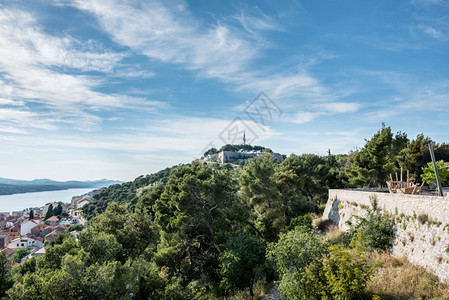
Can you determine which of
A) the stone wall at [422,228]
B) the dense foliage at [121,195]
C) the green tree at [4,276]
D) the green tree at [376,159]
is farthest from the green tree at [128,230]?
the dense foliage at [121,195]

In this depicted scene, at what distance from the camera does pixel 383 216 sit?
11.8m

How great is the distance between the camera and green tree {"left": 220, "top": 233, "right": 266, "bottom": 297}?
1259 centimetres

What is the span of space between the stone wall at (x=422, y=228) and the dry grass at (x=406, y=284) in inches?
13.4

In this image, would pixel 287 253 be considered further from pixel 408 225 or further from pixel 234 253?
pixel 408 225

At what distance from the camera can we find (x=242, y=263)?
12.7 metres

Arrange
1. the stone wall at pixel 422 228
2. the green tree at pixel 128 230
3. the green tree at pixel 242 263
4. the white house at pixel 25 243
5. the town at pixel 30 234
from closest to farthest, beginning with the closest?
the stone wall at pixel 422 228 → the green tree at pixel 242 263 → the green tree at pixel 128 230 → the town at pixel 30 234 → the white house at pixel 25 243

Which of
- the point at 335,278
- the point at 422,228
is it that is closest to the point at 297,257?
the point at 335,278

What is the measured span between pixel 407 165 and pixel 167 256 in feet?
88.4

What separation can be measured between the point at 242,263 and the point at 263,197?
329 inches

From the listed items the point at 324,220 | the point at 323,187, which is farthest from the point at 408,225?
the point at 323,187

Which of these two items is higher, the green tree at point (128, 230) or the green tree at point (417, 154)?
the green tree at point (417, 154)

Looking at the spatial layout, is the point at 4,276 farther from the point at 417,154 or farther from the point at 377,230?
the point at 417,154

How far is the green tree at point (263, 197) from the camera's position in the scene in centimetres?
1988

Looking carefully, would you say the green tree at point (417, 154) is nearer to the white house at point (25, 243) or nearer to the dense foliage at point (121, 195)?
the dense foliage at point (121, 195)
